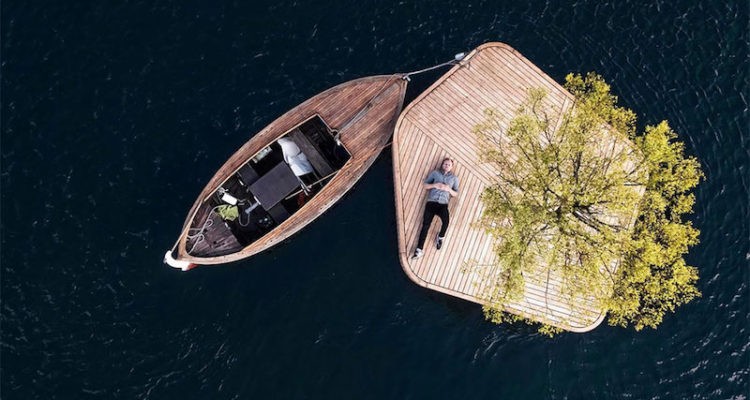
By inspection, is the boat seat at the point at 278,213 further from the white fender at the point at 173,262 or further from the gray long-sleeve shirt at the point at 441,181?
the gray long-sleeve shirt at the point at 441,181

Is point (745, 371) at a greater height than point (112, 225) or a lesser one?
lesser

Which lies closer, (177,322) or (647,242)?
(647,242)

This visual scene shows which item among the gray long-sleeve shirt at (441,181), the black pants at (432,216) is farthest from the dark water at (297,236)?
the gray long-sleeve shirt at (441,181)

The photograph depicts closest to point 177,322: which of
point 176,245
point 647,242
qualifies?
point 176,245

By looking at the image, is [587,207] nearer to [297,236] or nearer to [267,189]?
[297,236]

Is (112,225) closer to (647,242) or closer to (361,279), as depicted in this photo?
(361,279)

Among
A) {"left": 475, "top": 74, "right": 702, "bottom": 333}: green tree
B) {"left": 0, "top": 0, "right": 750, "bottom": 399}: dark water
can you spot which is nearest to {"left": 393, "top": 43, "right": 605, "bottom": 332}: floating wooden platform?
{"left": 475, "top": 74, "right": 702, "bottom": 333}: green tree
